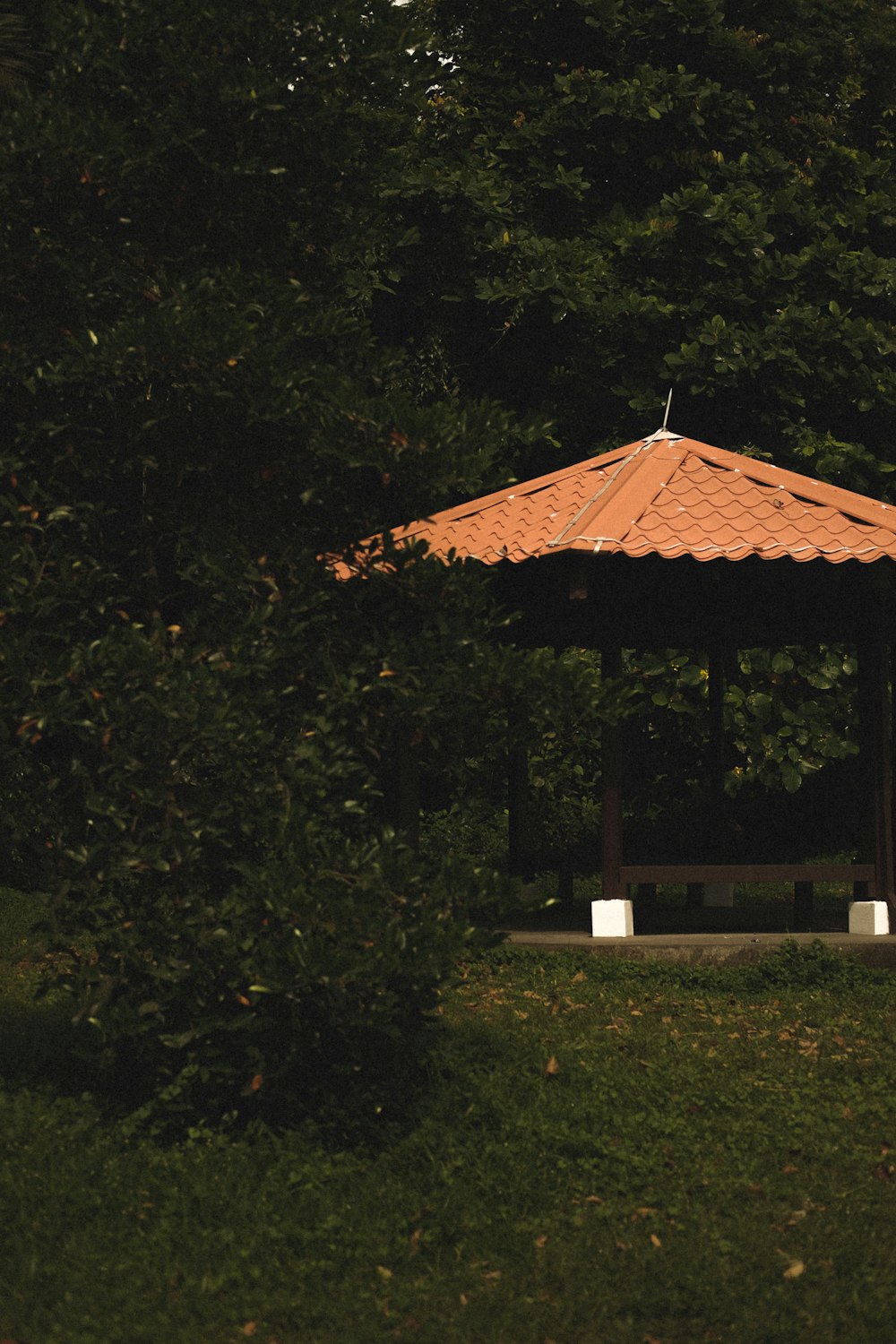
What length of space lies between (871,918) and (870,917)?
11 mm

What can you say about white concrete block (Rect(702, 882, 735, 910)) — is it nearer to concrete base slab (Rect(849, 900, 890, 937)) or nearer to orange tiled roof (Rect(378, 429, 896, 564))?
concrete base slab (Rect(849, 900, 890, 937))

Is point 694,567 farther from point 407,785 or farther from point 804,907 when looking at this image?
point 804,907

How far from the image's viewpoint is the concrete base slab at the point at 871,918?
12.6 meters

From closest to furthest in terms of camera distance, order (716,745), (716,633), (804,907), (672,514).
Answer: (672,514) → (804,907) → (716,633) → (716,745)

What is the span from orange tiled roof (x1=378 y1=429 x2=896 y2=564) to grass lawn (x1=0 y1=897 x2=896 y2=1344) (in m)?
3.87

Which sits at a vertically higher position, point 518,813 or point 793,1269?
point 518,813

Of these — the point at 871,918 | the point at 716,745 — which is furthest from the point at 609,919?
the point at 716,745

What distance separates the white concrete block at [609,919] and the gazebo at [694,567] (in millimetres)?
61

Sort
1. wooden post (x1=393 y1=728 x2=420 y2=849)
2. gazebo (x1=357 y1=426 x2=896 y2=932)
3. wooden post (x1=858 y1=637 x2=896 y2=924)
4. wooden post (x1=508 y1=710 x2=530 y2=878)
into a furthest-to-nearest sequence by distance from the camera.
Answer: wooden post (x1=508 y1=710 x2=530 y2=878) → wooden post (x1=858 y1=637 x2=896 y2=924) → gazebo (x1=357 y1=426 x2=896 y2=932) → wooden post (x1=393 y1=728 x2=420 y2=849)

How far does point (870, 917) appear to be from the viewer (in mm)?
12656

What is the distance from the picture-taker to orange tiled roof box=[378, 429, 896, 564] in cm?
1188

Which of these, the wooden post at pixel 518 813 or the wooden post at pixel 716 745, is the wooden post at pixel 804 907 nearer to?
the wooden post at pixel 716 745

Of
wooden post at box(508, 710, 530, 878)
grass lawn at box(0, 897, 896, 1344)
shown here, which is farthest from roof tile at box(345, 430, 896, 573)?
grass lawn at box(0, 897, 896, 1344)

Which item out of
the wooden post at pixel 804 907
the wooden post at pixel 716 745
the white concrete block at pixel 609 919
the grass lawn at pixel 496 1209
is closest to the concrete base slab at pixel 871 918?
the wooden post at pixel 804 907
